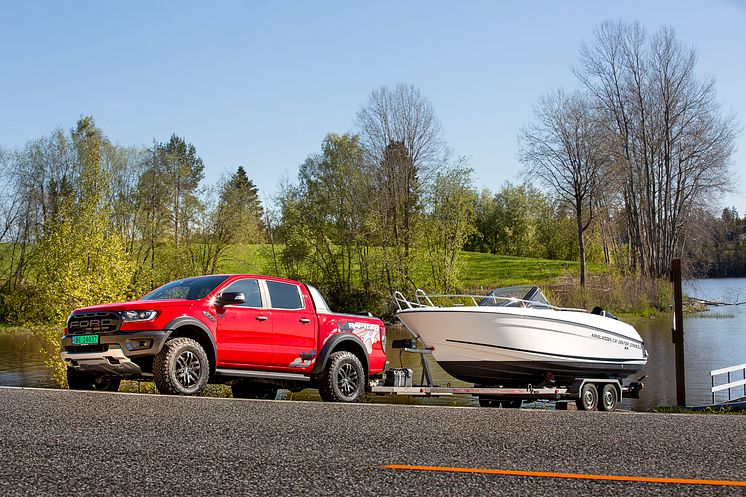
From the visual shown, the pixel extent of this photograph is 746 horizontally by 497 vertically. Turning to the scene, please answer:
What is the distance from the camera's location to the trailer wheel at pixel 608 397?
15922mm

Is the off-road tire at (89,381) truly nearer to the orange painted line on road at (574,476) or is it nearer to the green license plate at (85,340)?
the green license plate at (85,340)

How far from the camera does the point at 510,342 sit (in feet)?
49.1

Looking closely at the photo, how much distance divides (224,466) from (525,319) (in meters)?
9.01

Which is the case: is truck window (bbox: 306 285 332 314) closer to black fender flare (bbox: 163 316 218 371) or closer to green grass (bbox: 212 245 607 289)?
black fender flare (bbox: 163 316 218 371)

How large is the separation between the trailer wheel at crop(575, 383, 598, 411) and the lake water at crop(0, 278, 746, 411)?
2896 millimetres

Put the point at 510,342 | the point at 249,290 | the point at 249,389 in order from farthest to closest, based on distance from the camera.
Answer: the point at 249,389 → the point at 510,342 → the point at 249,290

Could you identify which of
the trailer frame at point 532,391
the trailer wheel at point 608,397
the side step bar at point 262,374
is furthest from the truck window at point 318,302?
the trailer wheel at point 608,397

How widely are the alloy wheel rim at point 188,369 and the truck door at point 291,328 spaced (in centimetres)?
138

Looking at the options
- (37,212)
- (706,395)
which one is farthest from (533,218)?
Answer: (706,395)

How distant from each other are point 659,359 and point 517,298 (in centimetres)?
1634

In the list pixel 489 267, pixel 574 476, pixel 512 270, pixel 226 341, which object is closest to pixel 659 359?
pixel 226 341

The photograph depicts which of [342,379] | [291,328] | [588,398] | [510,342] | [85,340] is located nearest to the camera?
[85,340]

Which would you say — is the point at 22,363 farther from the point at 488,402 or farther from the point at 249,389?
the point at 488,402

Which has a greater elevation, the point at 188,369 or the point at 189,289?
the point at 189,289
